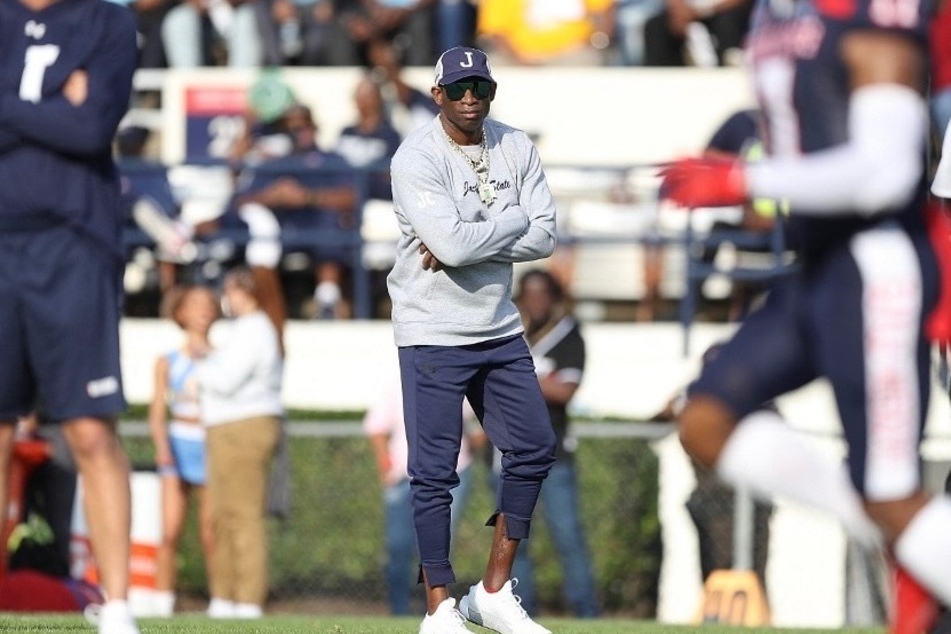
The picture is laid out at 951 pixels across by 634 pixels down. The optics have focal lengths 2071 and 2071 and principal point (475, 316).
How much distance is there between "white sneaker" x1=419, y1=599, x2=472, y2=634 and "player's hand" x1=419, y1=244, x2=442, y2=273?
1223 millimetres

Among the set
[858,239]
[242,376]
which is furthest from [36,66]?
[242,376]

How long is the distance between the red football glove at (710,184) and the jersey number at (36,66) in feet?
7.84

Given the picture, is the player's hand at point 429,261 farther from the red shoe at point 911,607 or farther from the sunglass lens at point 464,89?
the red shoe at point 911,607

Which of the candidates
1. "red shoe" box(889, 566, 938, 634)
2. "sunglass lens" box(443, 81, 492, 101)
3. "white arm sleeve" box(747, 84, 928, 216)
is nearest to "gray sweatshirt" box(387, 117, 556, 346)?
"sunglass lens" box(443, 81, 492, 101)

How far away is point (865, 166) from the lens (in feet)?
17.5

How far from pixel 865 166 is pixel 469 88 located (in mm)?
2443

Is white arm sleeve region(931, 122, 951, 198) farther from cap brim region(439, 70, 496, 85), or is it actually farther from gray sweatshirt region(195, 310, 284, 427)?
gray sweatshirt region(195, 310, 284, 427)

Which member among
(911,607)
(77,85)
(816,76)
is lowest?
(911,607)

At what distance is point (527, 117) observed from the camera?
18.4 metres

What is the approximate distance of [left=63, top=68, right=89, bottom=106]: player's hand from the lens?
22.7ft

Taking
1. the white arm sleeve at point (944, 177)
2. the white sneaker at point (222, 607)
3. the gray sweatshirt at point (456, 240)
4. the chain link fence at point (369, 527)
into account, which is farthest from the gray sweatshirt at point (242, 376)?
the white arm sleeve at point (944, 177)

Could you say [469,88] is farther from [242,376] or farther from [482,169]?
[242,376]

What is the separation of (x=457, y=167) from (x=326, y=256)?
881cm

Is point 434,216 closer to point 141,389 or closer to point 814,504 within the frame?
point 814,504
